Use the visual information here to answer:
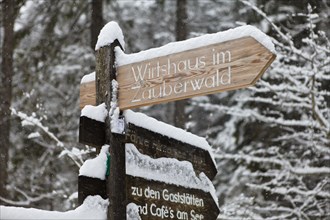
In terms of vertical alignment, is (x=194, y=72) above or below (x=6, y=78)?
below

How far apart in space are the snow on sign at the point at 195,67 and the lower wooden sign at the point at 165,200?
0.53 metres

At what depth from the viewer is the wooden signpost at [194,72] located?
10.1 feet

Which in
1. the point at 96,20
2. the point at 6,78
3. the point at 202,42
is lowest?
the point at 202,42

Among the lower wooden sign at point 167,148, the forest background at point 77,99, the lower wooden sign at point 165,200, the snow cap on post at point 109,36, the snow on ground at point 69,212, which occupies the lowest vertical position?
the snow on ground at point 69,212

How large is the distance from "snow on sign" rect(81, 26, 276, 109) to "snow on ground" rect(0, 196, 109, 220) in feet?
2.11

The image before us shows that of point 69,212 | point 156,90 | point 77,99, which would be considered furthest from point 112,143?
point 77,99

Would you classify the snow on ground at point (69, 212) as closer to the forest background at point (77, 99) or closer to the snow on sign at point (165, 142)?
the snow on sign at point (165, 142)

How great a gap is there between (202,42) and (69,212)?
128 cm

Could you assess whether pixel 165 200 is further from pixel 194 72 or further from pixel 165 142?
pixel 194 72

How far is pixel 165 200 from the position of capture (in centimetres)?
360

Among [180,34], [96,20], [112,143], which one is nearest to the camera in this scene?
[112,143]

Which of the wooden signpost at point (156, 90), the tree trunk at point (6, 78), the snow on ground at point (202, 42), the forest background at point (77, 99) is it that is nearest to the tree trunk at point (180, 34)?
the forest background at point (77, 99)

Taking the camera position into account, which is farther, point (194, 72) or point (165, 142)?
point (165, 142)

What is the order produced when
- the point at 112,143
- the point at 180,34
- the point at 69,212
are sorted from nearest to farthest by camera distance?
the point at 69,212, the point at 112,143, the point at 180,34
